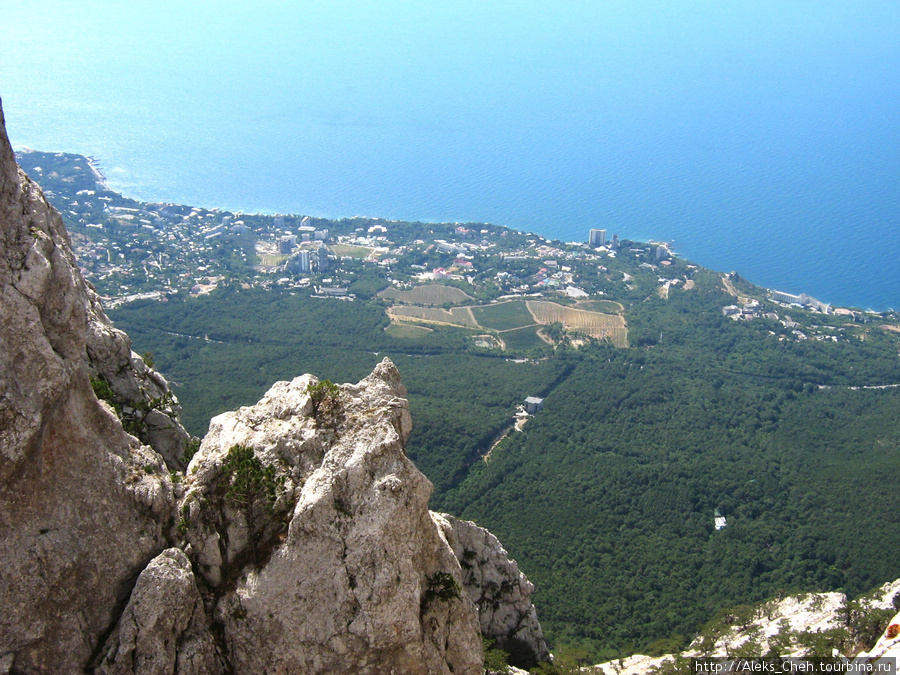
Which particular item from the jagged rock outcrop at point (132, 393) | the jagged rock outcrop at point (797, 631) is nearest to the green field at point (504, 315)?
the jagged rock outcrop at point (797, 631)

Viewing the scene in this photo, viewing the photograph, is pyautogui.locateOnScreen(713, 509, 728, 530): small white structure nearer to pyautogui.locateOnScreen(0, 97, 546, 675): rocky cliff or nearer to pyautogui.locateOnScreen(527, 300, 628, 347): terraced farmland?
pyautogui.locateOnScreen(527, 300, 628, 347): terraced farmland

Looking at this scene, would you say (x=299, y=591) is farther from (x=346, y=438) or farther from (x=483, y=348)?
(x=483, y=348)

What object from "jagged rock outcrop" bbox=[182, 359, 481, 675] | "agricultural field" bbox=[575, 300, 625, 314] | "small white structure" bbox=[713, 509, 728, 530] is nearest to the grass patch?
"agricultural field" bbox=[575, 300, 625, 314]

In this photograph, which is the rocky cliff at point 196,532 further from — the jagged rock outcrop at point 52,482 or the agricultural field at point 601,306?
the agricultural field at point 601,306

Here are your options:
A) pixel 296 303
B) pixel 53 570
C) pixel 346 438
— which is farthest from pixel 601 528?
pixel 296 303

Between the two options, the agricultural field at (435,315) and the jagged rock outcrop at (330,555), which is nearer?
the jagged rock outcrop at (330,555)

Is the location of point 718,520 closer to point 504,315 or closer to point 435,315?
point 504,315

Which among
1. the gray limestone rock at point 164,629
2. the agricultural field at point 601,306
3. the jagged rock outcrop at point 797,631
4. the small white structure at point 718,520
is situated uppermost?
the agricultural field at point 601,306
